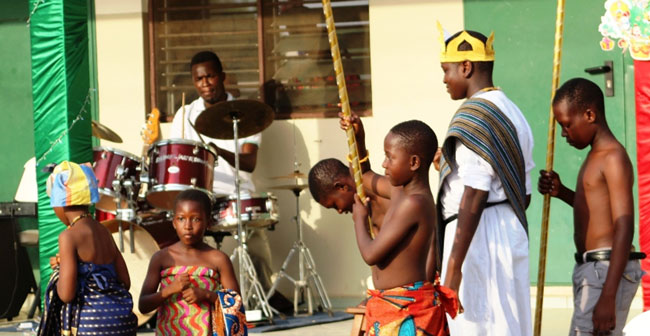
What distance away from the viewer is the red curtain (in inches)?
334

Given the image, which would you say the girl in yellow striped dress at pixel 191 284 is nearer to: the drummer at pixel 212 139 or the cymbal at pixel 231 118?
the cymbal at pixel 231 118

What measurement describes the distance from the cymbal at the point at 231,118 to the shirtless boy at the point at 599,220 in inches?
147

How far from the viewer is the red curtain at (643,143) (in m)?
8.49

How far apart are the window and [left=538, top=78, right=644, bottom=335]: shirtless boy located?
463cm

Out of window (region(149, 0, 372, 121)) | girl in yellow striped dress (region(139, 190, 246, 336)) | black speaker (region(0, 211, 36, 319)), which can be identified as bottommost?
black speaker (region(0, 211, 36, 319))

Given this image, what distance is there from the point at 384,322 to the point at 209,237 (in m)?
5.75

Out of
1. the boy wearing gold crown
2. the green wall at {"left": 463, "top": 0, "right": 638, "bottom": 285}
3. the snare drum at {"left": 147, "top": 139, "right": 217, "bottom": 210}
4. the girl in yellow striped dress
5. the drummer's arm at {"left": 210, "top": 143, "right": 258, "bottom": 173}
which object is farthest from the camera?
the drummer's arm at {"left": 210, "top": 143, "right": 258, "bottom": 173}

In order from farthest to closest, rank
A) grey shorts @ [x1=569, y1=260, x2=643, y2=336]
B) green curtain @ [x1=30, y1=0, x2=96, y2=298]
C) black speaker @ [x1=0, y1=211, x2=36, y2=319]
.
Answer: black speaker @ [x1=0, y1=211, x2=36, y2=319], green curtain @ [x1=30, y1=0, x2=96, y2=298], grey shorts @ [x1=569, y1=260, x2=643, y2=336]

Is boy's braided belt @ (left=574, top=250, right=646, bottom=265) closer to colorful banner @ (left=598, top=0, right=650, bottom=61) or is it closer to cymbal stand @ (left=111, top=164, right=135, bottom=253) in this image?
colorful banner @ (left=598, top=0, right=650, bottom=61)

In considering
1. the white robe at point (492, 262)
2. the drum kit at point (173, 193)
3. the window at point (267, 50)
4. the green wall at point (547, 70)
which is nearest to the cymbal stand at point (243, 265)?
the drum kit at point (173, 193)

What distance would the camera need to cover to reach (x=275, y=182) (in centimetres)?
975

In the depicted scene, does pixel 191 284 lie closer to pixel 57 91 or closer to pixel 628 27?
pixel 57 91

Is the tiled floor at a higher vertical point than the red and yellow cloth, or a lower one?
lower

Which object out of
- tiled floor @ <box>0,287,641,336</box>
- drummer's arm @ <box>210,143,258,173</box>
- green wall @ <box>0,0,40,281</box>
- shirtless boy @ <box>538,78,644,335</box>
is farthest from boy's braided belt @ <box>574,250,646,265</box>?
green wall @ <box>0,0,40,281</box>
